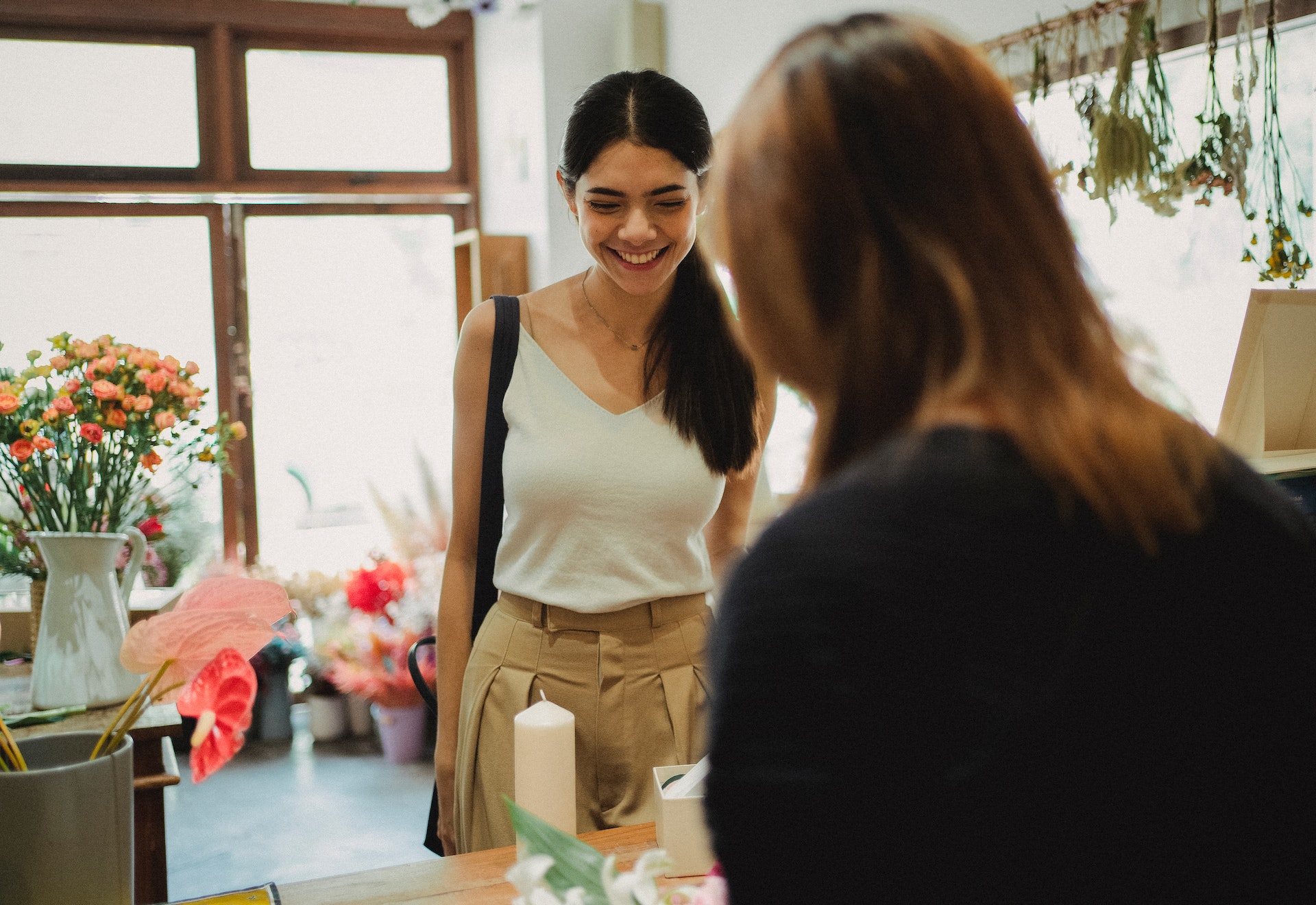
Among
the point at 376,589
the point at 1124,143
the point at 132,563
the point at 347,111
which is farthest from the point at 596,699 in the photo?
the point at 347,111

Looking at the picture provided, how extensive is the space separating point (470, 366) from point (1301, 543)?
1.13m

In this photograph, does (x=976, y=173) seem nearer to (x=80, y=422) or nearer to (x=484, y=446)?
(x=484, y=446)

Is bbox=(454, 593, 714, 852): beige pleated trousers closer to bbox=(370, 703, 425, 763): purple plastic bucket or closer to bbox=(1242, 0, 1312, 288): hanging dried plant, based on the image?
bbox=(1242, 0, 1312, 288): hanging dried plant

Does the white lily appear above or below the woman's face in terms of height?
below

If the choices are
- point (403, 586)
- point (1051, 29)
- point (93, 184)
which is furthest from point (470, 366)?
point (93, 184)

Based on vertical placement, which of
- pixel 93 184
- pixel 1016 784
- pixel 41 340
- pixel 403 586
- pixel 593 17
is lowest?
pixel 403 586

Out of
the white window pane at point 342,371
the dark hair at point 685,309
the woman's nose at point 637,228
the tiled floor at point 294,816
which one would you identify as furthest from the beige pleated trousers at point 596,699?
the white window pane at point 342,371

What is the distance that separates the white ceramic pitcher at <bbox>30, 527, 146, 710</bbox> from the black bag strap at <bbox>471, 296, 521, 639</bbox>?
602mm

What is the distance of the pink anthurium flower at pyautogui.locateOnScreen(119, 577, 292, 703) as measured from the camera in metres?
0.79

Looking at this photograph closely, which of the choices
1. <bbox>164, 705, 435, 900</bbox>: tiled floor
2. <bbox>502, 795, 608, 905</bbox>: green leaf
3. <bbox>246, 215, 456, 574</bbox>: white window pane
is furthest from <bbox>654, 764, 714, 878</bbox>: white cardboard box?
<bbox>246, 215, 456, 574</bbox>: white window pane

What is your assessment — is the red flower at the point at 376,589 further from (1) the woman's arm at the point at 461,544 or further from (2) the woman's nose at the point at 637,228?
(2) the woman's nose at the point at 637,228

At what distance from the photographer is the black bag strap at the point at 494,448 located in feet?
4.76

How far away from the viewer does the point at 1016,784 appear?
44 cm

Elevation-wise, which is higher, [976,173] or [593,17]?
[593,17]
